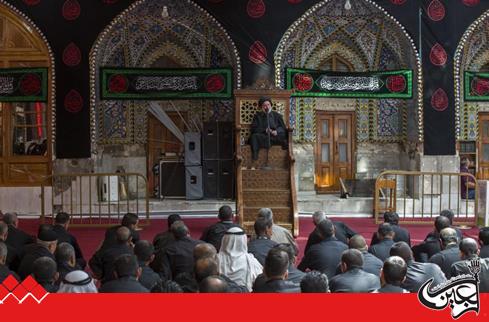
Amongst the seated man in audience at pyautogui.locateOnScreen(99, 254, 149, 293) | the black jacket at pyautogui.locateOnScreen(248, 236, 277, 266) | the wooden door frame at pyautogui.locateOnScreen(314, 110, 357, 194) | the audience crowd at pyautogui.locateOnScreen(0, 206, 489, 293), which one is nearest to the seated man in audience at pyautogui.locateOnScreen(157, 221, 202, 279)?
the audience crowd at pyautogui.locateOnScreen(0, 206, 489, 293)

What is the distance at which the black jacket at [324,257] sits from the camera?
4.66 metres

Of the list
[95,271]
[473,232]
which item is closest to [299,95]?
[473,232]

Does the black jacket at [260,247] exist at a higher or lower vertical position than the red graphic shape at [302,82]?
lower

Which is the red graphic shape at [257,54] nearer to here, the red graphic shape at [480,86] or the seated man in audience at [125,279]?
the red graphic shape at [480,86]

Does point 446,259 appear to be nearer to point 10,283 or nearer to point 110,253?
point 110,253

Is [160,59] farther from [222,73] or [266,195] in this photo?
[266,195]

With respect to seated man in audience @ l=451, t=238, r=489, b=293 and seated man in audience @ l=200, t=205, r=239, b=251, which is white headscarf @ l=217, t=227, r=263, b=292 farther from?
seated man in audience @ l=451, t=238, r=489, b=293

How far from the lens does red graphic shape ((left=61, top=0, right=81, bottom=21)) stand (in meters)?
9.94

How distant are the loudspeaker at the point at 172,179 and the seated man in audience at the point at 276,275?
24.0ft

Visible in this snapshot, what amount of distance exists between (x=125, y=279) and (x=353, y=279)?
50.5 inches

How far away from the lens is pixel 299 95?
33.2 ft

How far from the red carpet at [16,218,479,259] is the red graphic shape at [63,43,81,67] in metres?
2.41

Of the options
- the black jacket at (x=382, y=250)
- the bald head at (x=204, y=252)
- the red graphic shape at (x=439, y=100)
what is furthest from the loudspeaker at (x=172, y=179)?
the bald head at (x=204, y=252)

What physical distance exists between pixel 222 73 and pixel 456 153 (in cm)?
378
